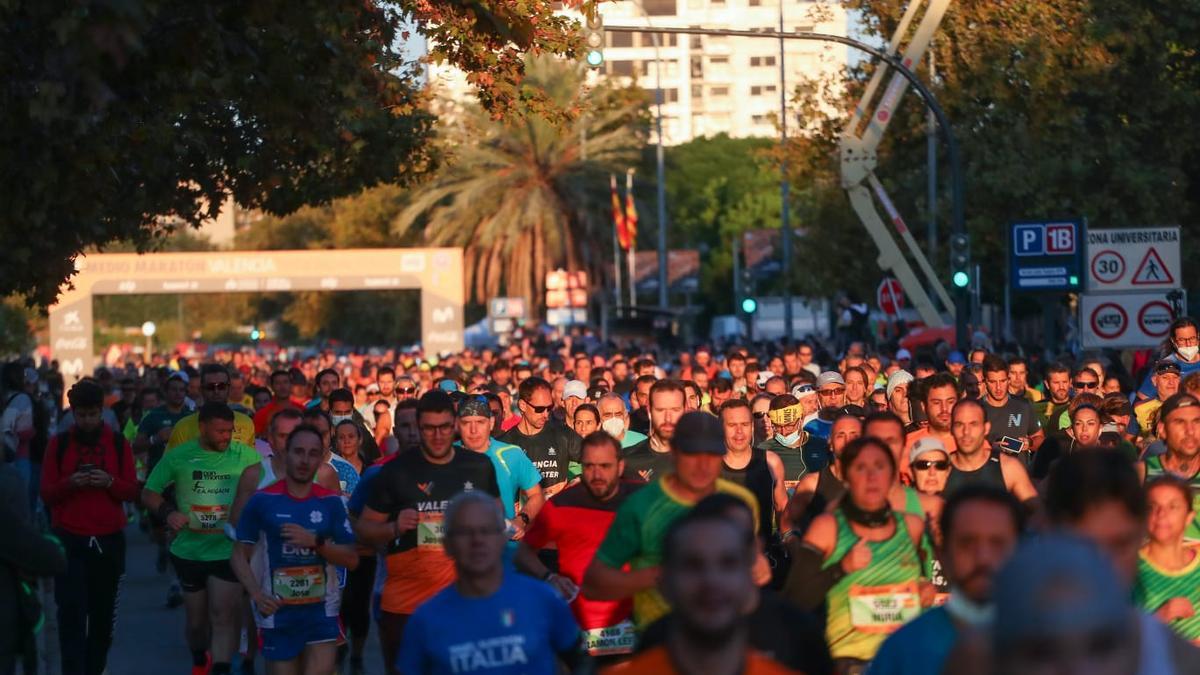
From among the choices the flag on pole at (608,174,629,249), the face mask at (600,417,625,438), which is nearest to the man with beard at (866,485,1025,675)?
the face mask at (600,417,625,438)

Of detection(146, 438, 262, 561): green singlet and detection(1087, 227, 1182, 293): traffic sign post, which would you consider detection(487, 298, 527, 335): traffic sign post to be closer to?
detection(1087, 227, 1182, 293): traffic sign post

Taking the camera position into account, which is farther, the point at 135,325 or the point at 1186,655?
the point at 135,325

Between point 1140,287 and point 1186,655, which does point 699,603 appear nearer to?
point 1186,655

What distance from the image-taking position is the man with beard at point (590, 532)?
332 inches

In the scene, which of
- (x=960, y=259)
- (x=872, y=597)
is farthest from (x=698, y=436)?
(x=960, y=259)

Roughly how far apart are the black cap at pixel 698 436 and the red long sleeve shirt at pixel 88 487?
5568 mm

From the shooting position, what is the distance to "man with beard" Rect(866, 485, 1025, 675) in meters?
4.79

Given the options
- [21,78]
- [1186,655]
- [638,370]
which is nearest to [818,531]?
[1186,655]

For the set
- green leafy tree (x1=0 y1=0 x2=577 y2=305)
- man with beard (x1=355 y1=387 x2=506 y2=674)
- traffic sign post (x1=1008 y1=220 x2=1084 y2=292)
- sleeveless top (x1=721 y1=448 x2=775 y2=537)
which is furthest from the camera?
traffic sign post (x1=1008 y1=220 x2=1084 y2=292)

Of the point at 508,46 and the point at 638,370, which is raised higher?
the point at 508,46

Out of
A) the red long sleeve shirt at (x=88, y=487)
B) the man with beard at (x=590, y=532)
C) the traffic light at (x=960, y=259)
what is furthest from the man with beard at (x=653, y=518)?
the traffic light at (x=960, y=259)

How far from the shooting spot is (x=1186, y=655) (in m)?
4.59

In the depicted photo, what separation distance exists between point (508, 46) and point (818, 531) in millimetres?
8575

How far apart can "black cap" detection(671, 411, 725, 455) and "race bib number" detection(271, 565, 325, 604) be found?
310 cm
